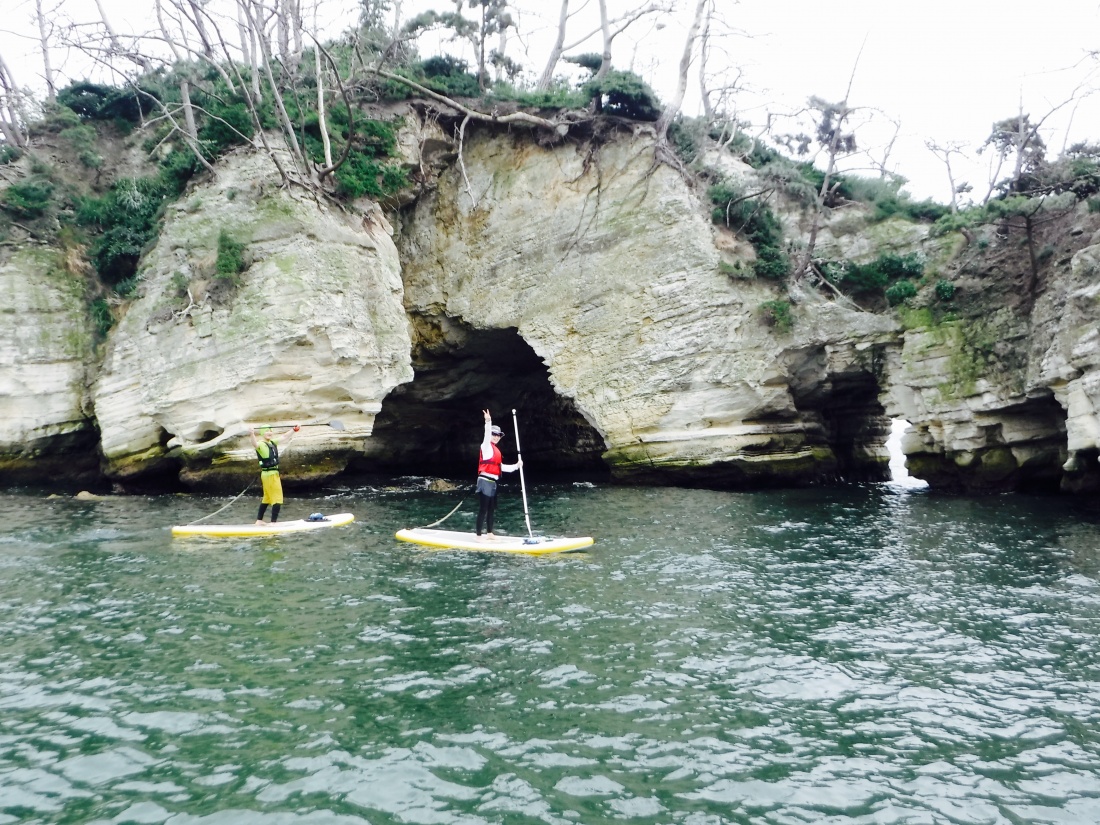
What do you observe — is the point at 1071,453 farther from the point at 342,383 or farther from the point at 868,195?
the point at 342,383

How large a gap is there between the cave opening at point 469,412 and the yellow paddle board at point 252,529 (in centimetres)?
1064

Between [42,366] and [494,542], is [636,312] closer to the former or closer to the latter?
[494,542]

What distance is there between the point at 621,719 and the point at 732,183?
21120 mm

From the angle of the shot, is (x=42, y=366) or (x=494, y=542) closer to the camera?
(x=494, y=542)

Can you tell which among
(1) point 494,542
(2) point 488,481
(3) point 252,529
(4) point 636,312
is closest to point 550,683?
(1) point 494,542

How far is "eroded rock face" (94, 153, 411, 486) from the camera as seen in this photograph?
759 inches

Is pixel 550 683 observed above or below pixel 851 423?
below

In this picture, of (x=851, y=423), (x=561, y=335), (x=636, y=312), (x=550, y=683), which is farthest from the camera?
(x=851, y=423)

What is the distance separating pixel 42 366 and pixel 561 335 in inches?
564

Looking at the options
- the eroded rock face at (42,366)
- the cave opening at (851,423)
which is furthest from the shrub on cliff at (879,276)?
the eroded rock face at (42,366)

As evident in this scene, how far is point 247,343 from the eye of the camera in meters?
19.3

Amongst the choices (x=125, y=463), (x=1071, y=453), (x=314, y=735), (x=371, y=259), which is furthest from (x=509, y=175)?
(x=314, y=735)

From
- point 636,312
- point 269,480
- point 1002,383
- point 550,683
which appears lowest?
point 550,683

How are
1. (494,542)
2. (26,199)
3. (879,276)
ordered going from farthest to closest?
(879,276) → (26,199) → (494,542)
